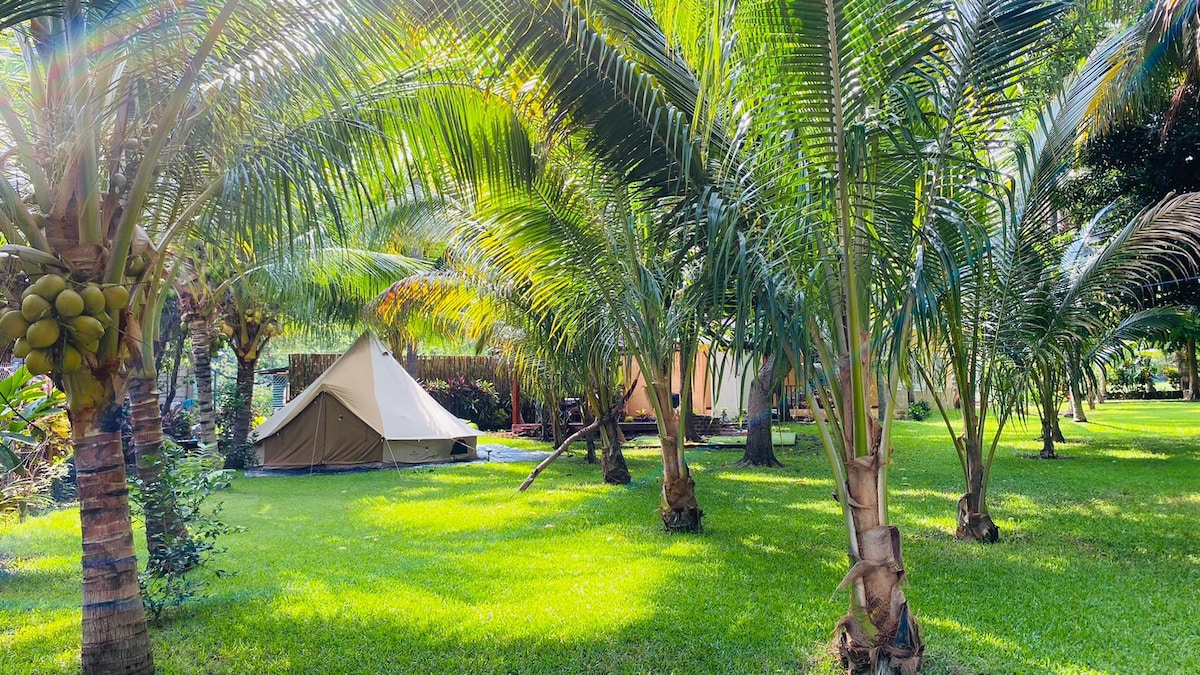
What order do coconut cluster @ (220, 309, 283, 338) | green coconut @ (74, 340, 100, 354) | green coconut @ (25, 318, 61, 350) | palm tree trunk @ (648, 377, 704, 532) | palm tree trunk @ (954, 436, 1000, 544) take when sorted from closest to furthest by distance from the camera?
1. green coconut @ (25, 318, 61, 350)
2. green coconut @ (74, 340, 100, 354)
3. palm tree trunk @ (954, 436, 1000, 544)
4. palm tree trunk @ (648, 377, 704, 532)
5. coconut cluster @ (220, 309, 283, 338)

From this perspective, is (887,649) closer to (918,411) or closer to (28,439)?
(28,439)

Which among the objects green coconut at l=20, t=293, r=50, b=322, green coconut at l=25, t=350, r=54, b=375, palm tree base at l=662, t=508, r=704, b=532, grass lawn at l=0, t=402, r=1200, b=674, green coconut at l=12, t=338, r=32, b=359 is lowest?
grass lawn at l=0, t=402, r=1200, b=674

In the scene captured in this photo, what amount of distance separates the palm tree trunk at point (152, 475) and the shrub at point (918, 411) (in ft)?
73.9

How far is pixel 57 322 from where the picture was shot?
318cm

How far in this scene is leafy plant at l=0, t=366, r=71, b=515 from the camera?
5.62m

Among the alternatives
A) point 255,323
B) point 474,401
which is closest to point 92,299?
point 255,323

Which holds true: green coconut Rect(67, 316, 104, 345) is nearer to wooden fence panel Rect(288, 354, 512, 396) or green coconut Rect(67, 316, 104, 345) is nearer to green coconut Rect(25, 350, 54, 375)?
green coconut Rect(25, 350, 54, 375)

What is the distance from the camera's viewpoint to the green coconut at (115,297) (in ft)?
11.0

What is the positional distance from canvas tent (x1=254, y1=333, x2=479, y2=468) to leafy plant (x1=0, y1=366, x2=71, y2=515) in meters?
5.67

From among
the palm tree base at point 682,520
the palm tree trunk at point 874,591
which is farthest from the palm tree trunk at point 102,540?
the palm tree base at point 682,520

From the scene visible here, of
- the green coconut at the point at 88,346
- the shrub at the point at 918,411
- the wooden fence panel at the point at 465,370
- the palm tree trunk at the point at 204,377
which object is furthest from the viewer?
the shrub at the point at 918,411

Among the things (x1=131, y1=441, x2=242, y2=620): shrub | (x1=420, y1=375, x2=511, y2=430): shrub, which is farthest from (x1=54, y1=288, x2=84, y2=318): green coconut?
(x1=420, y1=375, x2=511, y2=430): shrub

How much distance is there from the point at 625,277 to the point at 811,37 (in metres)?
3.24

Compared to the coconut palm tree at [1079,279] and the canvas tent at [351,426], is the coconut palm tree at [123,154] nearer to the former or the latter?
the coconut palm tree at [1079,279]
